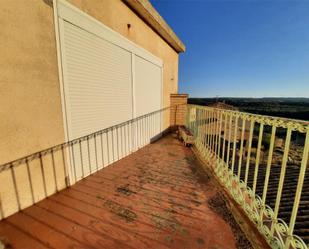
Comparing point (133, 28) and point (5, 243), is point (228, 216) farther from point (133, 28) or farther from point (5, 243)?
point (133, 28)

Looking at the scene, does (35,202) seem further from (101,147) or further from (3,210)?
(101,147)

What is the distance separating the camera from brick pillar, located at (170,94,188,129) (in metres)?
7.18

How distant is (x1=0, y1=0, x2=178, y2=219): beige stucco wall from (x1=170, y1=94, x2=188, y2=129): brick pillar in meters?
5.26

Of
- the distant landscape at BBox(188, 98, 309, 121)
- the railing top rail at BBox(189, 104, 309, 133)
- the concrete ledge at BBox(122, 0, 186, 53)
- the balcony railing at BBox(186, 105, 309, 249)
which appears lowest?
the distant landscape at BBox(188, 98, 309, 121)

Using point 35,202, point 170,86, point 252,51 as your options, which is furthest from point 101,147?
point 252,51

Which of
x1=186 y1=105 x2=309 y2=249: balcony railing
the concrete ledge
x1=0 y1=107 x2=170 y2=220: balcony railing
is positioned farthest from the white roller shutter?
x1=186 y1=105 x2=309 y2=249: balcony railing

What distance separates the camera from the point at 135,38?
4.17 meters

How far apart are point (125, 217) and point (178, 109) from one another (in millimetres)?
5958

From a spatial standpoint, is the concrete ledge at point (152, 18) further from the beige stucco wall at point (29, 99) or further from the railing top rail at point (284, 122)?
the railing top rail at point (284, 122)

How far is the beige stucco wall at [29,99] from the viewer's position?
5.67 ft

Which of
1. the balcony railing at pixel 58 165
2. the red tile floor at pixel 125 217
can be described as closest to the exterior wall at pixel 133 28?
the balcony railing at pixel 58 165

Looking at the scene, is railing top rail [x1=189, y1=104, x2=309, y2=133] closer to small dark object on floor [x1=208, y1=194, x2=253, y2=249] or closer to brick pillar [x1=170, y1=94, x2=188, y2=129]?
small dark object on floor [x1=208, y1=194, x2=253, y2=249]

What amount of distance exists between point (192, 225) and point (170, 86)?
6.35m

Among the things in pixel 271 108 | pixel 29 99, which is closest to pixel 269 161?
pixel 29 99
